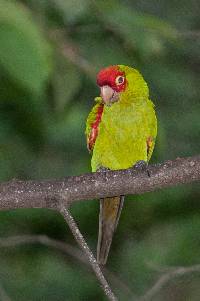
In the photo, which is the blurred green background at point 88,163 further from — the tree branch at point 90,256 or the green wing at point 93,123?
the tree branch at point 90,256

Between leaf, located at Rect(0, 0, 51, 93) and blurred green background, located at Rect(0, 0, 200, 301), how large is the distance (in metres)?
0.58

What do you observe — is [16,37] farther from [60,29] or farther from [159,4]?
[159,4]

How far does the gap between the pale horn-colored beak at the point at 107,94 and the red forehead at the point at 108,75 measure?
0.05 ft

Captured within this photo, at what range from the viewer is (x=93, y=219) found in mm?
3314

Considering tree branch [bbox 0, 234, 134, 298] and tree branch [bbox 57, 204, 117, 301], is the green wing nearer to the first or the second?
tree branch [bbox 57, 204, 117, 301]

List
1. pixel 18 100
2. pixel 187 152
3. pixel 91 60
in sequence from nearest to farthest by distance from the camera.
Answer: pixel 91 60 < pixel 18 100 < pixel 187 152

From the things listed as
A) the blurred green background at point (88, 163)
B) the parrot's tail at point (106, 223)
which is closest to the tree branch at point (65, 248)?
the blurred green background at point (88, 163)

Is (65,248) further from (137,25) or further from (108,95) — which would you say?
(137,25)

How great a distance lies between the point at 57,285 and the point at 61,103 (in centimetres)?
160

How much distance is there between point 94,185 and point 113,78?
0.41 metres

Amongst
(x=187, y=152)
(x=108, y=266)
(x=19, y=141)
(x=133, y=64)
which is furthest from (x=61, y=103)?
(x=108, y=266)

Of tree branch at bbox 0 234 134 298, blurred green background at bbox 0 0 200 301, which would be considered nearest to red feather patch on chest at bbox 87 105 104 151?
blurred green background at bbox 0 0 200 301

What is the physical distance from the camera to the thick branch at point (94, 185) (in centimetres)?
154

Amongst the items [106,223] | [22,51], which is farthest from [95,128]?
[22,51]
